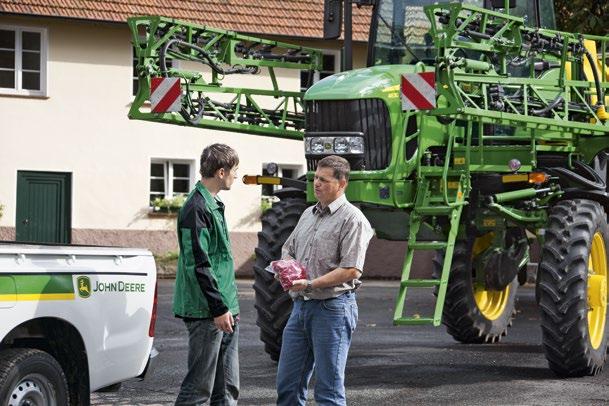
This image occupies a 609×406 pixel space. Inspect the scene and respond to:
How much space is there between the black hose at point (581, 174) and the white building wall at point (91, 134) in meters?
18.3

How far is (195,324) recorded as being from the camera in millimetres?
8648

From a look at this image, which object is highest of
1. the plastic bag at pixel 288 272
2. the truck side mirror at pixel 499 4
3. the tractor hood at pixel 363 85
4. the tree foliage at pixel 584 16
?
the tree foliage at pixel 584 16

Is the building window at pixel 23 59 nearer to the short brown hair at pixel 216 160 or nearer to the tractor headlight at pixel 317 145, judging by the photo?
the tractor headlight at pixel 317 145

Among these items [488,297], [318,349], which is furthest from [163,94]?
[318,349]

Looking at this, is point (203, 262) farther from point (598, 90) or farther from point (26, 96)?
point (26, 96)

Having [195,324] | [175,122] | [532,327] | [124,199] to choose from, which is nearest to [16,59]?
[124,199]

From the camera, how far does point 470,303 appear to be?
15.6m

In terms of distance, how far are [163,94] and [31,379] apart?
5.88 meters

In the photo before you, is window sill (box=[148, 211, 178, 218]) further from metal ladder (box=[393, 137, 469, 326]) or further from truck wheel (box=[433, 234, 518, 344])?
metal ladder (box=[393, 137, 469, 326])

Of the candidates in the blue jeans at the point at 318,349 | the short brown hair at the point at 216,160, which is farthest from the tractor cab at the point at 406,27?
the blue jeans at the point at 318,349

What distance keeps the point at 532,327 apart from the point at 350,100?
620cm

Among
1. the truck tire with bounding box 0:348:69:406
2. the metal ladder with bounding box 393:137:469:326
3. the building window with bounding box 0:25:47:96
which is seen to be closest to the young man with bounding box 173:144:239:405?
the truck tire with bounding box 0:348:69:406

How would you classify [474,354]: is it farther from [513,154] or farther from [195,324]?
[195,324]

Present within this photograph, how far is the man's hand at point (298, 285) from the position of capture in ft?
28.1
